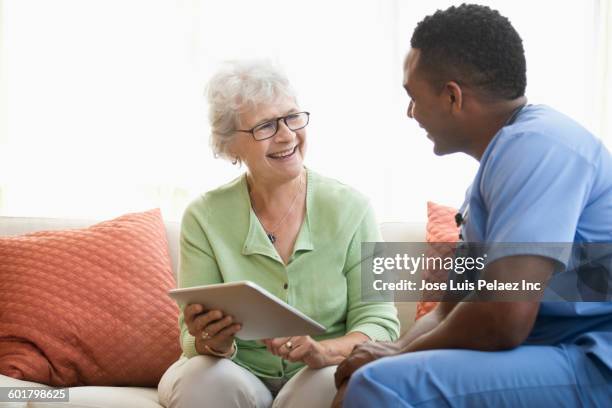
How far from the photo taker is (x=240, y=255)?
231cm

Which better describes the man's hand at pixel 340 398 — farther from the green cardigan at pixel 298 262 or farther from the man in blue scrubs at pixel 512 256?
the green cardigan at pixel 298 262

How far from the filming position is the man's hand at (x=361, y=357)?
170 cm

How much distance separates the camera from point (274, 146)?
2.32 metres

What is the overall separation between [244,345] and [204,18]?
5.19ft

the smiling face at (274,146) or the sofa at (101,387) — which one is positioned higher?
the smiling face at (274,146)

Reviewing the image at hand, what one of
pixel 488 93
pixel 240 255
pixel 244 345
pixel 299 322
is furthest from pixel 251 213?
pixel 488 93

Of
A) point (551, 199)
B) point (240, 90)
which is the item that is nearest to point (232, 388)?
point (240, 90)

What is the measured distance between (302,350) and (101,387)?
0.67 m

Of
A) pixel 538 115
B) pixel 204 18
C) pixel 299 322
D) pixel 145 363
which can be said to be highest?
pixel 204 18

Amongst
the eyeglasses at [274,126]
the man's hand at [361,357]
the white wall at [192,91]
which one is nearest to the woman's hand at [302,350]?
the man's hand at [361,357]

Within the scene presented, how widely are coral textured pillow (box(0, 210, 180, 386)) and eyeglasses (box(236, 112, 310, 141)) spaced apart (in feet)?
2.06

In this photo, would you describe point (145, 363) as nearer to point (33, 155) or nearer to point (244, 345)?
point (244, 345)

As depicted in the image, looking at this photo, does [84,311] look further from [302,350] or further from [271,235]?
[302,350]

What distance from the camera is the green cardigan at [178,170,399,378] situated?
2.25m
